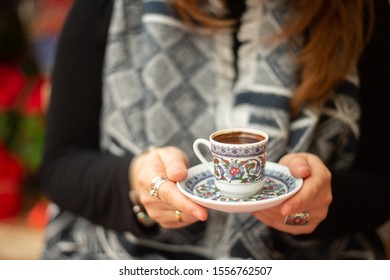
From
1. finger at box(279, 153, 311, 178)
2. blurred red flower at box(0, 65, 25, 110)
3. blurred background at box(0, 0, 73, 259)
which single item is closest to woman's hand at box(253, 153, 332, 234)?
finger at box(279, 153, 311, 178)


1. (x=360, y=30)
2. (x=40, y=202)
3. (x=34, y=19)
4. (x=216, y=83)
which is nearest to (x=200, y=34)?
(x=216, y=83)

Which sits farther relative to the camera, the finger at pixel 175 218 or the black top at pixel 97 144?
the black top at pixel 97 144

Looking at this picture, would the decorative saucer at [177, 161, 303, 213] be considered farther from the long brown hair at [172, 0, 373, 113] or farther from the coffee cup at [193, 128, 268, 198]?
the long brown hair at [172, 0, 373, 113]

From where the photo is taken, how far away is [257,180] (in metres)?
0.36

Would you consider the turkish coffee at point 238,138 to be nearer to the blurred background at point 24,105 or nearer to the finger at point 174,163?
the finger at point 174,163

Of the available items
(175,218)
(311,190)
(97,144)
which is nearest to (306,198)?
(311,190)

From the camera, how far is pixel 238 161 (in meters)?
0.36

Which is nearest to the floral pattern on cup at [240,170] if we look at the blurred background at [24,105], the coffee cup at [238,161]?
the coffee cup at [238,161]

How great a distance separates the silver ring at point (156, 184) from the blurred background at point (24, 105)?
17.7 inches

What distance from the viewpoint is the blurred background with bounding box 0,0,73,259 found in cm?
82

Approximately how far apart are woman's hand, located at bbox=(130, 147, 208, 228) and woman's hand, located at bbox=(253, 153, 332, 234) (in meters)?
0.06

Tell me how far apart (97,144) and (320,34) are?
0.90 ft

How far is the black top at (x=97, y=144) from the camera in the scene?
490 mm

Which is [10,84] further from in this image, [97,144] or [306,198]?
[306,198]
